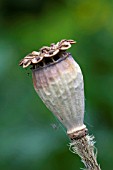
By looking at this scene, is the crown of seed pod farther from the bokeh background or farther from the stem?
the bokeh background

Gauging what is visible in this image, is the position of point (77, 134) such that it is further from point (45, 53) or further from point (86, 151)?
point (45, 53)

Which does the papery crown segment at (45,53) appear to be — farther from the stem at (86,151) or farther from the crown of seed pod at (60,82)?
the stem at (86,151)

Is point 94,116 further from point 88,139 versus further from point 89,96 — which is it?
point 88,139

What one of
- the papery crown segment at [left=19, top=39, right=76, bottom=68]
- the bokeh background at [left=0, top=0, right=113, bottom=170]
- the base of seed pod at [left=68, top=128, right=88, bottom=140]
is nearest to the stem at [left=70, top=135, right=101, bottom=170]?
the base of seed pod at [left=68, top=128, right=88, bottom=140]

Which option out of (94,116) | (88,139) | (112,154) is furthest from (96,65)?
(88,139)

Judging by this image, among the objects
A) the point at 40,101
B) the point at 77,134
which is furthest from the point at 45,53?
the point at 40,101
